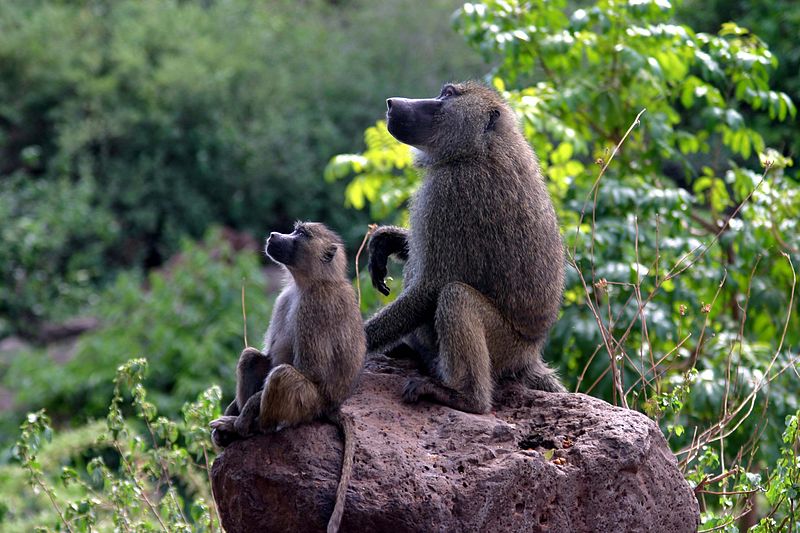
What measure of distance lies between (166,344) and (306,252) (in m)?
4.77

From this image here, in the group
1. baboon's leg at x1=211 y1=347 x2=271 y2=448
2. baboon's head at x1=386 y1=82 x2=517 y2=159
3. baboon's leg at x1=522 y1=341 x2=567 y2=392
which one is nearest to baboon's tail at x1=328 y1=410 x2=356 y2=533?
baboon's leg at x1=211 y1=347 x2=271 y2=448

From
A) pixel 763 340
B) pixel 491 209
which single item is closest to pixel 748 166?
pixel 763 340

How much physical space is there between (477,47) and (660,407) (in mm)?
2692

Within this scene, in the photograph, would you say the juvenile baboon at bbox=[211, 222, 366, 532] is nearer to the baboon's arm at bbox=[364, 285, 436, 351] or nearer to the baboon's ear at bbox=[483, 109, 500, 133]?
the baboon's arm at bbox=[364, 285, 436, 351]

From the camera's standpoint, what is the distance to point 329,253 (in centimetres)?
362

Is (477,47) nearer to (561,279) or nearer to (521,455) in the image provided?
(561,279)

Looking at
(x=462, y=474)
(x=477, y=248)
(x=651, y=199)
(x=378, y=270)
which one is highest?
(x=477, y=248)

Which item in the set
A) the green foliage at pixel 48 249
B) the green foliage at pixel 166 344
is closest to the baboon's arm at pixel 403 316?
the green foliage at pixel 166 344

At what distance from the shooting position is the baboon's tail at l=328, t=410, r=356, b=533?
10.2 feet

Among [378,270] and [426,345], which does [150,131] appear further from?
[426,345]

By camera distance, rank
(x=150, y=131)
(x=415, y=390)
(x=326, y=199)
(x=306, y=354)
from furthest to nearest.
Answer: (x=326, y=199)
(x=150, y=131)
(x=415, y=390)
(x=306, y=354)

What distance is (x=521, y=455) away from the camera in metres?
3.40

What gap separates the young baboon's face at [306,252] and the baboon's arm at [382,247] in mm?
763

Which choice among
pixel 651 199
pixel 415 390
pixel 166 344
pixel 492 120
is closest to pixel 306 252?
pixel 415 390
